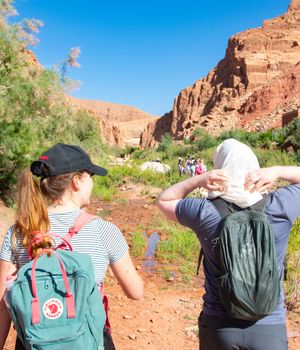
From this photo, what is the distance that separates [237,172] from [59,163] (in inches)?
28.3

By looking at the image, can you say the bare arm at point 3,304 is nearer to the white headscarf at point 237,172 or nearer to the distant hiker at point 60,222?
the distant hiker at point 60,222

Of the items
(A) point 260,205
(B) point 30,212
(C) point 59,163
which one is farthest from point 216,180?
(B) point 30,212

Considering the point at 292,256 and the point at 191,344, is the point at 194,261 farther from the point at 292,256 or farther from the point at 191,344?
the point at 191,344

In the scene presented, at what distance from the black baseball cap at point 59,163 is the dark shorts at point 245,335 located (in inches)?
33.0

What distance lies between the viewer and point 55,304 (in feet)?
4.81

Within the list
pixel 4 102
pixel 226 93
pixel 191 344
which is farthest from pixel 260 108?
pixel 191 344

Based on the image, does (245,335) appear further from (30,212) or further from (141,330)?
(141,330)

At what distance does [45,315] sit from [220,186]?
2.75 feet

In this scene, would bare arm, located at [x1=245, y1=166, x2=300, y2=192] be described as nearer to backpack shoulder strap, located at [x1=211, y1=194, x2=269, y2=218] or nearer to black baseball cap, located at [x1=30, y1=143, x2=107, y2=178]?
backpack shoulder strap, located at [x1=211, y1=194, x2=269, y2=218]

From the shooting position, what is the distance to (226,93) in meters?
63.4

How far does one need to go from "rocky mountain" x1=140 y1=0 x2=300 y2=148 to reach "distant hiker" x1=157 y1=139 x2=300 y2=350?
1679 inches

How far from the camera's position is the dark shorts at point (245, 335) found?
68.4 inches

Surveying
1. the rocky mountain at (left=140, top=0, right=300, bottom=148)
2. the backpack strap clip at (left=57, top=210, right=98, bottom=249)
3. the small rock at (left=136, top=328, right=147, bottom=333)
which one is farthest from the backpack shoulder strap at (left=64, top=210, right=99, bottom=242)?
the rocky mountain at (left=140, top=0, right=300, bottom=148)

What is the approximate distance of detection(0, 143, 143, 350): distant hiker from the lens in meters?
1.66
